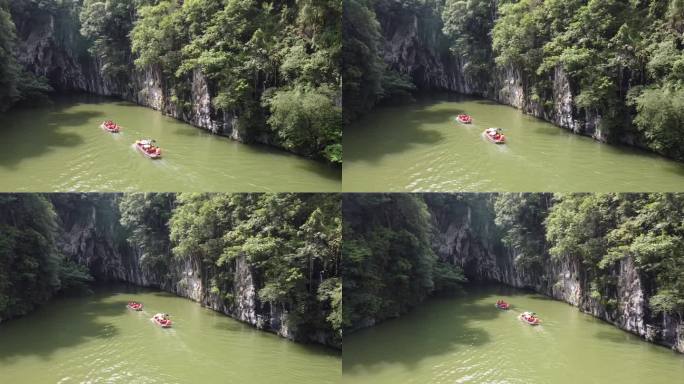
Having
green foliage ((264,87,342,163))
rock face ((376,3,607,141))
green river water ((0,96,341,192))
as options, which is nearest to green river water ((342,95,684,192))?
rock face ((376,3,607,141))

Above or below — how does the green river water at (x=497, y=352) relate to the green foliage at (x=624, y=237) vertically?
below

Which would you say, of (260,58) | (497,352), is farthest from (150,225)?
(497,352)

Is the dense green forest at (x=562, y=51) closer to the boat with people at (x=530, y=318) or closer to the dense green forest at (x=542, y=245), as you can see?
the dense green forest at (x=542, y=245)

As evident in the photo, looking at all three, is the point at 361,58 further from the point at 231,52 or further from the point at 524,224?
the point at 524,224

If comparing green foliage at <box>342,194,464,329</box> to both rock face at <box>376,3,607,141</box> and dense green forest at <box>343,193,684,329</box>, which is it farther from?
rock face at <box>376,3,607,141</box>

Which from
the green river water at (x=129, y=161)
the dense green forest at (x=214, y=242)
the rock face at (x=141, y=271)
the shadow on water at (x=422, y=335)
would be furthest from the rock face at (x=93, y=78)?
the shadow on water at (x=422, y=335)
